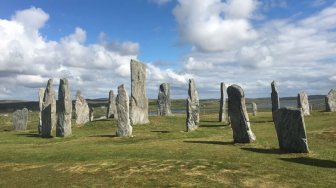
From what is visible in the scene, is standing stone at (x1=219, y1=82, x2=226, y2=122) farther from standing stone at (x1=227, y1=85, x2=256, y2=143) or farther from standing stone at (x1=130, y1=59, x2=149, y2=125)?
standing stone at (x1=227, y1=85, x2=256, y2=143)

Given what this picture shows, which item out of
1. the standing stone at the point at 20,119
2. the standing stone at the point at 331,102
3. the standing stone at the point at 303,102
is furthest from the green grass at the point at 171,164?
the standing stone at the point at 331,102

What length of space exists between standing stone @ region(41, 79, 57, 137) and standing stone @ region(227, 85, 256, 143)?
2151 cm

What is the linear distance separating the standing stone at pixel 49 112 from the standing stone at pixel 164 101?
21879 millimetres

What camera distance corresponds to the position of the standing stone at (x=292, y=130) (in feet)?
93.6

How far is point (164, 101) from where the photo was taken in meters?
67.9

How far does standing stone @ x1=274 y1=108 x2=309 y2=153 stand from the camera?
2852cm

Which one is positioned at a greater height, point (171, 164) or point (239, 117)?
point (239, 117)

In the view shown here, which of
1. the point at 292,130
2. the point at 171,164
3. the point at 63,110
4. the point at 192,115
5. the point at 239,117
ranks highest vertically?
the point at 63,110

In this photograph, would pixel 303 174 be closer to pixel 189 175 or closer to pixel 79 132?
pixel 189 175

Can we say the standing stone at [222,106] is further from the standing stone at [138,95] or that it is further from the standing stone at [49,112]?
the standing stone at [49,112]

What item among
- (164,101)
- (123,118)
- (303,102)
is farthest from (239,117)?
(164,101)

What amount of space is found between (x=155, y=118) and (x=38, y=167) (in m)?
31.4

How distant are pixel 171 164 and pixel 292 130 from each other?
9.22m

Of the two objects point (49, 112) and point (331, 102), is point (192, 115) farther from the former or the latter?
point (331, 102)
